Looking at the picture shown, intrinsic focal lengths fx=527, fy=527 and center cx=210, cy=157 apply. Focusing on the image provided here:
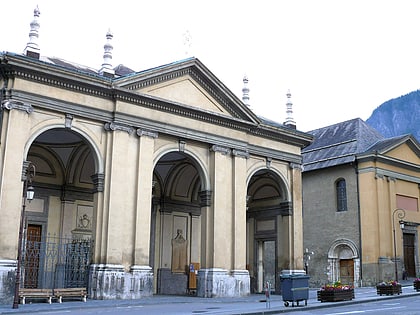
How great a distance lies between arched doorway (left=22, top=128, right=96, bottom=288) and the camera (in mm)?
22609

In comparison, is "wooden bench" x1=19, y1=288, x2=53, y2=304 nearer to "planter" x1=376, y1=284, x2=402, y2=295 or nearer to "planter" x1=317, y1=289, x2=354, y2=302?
"planter" x1=317, y1=289, x2=354, y2=302

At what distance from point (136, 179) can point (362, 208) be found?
2091 centimetres

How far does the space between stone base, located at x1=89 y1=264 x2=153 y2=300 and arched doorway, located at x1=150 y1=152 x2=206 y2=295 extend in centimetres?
626

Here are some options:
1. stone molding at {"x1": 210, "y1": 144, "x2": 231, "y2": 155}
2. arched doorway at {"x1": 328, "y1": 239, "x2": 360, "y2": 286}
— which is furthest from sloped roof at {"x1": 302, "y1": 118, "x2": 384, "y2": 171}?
stone molding at {"x1": 210, "y1": 144, "x2": 231, "y2": 155}

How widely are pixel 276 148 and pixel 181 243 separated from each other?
7.47 meters

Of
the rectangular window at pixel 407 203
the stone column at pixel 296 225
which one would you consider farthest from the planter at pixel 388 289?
the rectangular window at pixel 407 203

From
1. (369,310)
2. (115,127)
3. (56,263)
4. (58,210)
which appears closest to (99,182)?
(115,127)

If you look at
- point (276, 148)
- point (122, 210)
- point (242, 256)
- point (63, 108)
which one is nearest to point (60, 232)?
point (122, 210)

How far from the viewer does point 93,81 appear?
70.5 ft

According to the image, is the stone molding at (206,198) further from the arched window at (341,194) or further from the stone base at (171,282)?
the arched window at (341,194)

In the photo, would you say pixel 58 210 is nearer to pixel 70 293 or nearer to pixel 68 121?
pixel 68 121

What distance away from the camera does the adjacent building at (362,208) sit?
3700cm

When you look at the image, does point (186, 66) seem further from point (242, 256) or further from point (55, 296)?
point (55, 296)

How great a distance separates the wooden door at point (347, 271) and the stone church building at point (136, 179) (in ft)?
32.3
